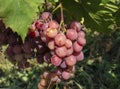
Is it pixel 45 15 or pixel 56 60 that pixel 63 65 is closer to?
pixel 56 60

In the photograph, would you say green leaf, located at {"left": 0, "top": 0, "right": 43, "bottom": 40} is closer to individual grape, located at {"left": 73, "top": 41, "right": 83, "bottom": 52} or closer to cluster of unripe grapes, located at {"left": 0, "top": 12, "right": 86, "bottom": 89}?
cluster of unripe grapes, located at {"left": 0, "top": 12, "right": 86, "bottom": 89}

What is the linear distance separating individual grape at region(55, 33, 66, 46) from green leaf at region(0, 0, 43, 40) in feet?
0.33

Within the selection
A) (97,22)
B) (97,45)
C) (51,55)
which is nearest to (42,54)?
(51,55)

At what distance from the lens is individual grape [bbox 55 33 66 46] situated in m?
0.98

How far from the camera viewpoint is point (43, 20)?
41.7 inches

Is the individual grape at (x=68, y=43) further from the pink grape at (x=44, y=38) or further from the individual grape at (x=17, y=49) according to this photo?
the individual grape at (x=17, y=49)

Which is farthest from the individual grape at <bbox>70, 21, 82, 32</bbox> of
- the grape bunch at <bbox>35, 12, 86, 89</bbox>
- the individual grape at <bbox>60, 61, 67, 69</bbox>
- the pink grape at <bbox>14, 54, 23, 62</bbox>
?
the pink grape at <bbox>14, 54, 23, 62</bbox>

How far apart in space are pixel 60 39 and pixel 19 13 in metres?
0.14

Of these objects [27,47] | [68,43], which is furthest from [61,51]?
[27,47]

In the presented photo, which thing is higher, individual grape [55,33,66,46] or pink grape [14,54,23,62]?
individual grape [55,33,66,46]

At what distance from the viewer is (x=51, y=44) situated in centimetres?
101

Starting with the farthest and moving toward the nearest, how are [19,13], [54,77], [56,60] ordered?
[54,77] < [56,60] < [19,13]

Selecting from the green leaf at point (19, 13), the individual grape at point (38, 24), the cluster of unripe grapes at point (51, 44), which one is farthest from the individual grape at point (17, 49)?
the green leaf at point (19, 13)

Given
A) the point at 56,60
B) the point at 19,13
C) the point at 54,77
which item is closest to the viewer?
the point at 19,13
